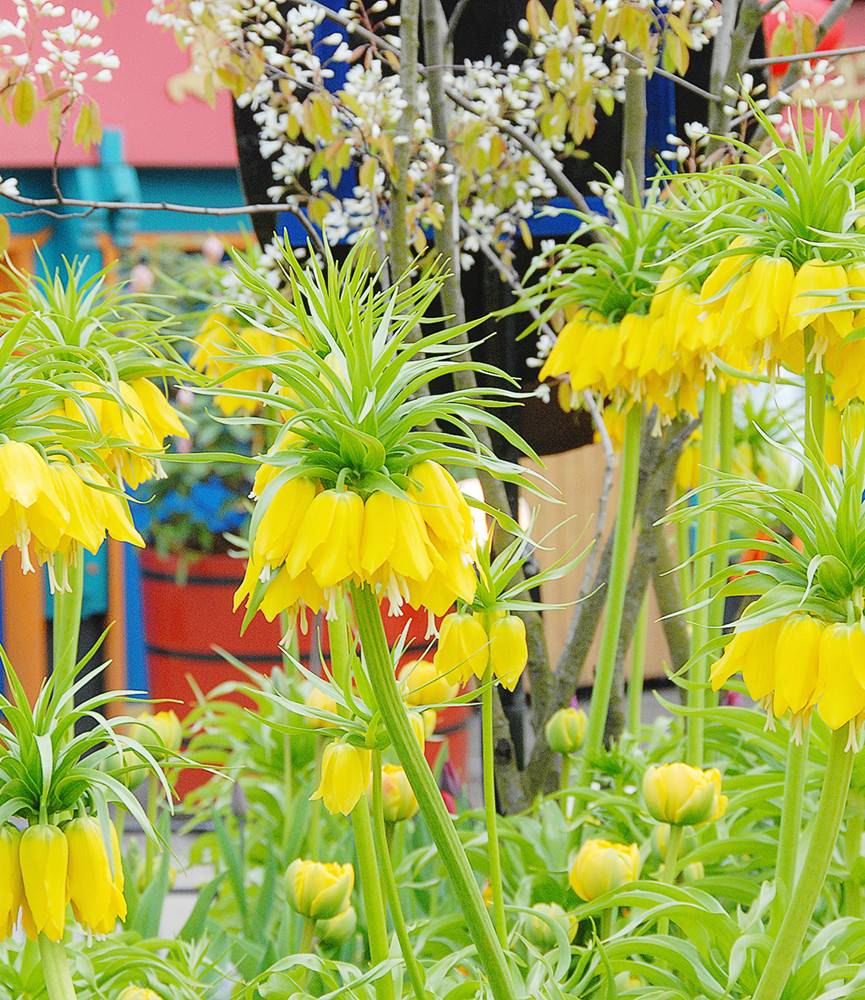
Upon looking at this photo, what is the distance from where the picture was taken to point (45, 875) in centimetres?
53

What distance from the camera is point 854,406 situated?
91cm

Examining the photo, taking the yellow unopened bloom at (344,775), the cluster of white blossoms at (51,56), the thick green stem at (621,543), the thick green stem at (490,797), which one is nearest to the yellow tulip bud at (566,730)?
the thick green stem at (621,543)

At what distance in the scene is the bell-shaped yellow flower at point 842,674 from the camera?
541 millimetres

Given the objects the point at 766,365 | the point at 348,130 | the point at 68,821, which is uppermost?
the point at 348,130

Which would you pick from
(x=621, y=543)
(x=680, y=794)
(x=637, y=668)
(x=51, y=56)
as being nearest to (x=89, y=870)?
(x=680, y=794)

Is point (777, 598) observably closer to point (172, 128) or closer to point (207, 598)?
point (207, 598)

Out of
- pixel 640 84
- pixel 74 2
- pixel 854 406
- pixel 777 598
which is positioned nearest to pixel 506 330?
pixel 640 84

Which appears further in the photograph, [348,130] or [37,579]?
[37,579]

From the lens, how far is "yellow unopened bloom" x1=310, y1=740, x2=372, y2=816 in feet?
2.14

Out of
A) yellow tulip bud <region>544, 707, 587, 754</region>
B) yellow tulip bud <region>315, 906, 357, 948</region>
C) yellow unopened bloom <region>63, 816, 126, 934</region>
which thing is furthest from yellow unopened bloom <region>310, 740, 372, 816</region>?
yellow tulip bud <region>544, 707, 587, 754</region>

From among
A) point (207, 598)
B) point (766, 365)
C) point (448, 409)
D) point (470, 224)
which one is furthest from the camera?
point (207, 598)

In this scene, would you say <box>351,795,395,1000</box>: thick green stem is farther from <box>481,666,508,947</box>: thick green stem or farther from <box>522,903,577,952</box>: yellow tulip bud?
<box>522,903,577,952</box>: yellow tulip bud

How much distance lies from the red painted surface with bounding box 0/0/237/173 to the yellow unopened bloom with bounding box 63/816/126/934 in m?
2.49

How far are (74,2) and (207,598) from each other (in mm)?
1112
